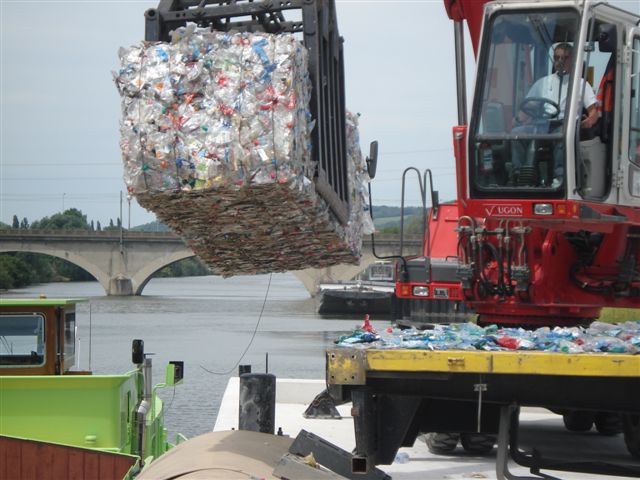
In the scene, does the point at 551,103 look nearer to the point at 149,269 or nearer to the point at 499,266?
the point at 499,266

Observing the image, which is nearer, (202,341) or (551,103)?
(551,103)

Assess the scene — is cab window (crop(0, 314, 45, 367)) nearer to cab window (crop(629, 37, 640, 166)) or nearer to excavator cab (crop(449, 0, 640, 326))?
excavator cab (crop(449, 0, 640, 326))

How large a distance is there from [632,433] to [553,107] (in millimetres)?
2049

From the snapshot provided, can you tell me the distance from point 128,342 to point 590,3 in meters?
27.1

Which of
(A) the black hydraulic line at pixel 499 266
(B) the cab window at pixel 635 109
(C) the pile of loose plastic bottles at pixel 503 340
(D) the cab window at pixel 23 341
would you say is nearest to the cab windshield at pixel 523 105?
(B) the cab window at pixel 635 109

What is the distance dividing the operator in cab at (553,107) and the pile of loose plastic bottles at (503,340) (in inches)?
65.6

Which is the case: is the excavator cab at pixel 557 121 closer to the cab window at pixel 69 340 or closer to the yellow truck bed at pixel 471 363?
the yellow truck bed at pixel 471 363

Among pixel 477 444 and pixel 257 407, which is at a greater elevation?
pixel 257 407

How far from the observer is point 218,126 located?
5559 mm

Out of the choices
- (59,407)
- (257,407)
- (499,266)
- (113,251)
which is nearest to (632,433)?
(257,407)

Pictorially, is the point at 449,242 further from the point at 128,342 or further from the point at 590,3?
the point at 128,342

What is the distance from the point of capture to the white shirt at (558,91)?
6.79m

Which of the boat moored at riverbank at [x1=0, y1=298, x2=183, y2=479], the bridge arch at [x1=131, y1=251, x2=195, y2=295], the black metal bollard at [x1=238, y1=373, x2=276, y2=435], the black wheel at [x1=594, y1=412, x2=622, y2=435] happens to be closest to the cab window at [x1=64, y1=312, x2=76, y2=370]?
the boat moored at riverbank at [x1=0, y1=298, x2=183, y2=479]

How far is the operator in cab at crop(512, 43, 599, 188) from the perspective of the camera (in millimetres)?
6769
